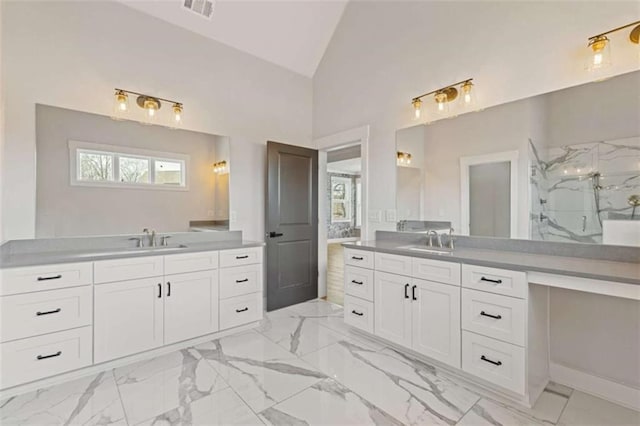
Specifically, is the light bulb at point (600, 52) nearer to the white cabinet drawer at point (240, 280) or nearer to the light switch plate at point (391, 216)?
the light switch plate at point (391, 216)

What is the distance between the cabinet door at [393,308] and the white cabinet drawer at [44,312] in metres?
2.25

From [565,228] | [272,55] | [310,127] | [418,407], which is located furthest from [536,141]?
[272,55]

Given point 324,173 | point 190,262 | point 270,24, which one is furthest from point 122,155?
point 324,173

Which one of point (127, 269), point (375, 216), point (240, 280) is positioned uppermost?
point (375, 216)

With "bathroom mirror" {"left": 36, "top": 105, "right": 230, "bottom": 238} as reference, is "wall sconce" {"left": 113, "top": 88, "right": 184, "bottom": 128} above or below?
above

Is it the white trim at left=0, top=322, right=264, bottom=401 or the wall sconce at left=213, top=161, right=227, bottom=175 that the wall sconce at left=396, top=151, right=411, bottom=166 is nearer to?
the wall sconce at left=213, top=161, right=227, bottom=175

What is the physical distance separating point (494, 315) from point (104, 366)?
281 centimetres

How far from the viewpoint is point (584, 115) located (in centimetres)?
195

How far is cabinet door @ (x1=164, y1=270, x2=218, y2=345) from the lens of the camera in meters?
2.48

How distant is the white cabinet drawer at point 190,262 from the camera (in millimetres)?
2497

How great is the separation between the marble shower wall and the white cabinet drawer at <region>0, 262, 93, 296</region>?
3.31 meters

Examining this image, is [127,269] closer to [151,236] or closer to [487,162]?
[151,236]

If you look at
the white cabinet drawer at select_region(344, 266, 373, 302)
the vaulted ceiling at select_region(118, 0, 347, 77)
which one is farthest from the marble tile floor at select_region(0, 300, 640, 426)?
the vaulted ceiling at select_region(118, 0, 347, 77)

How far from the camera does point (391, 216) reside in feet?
10.5
